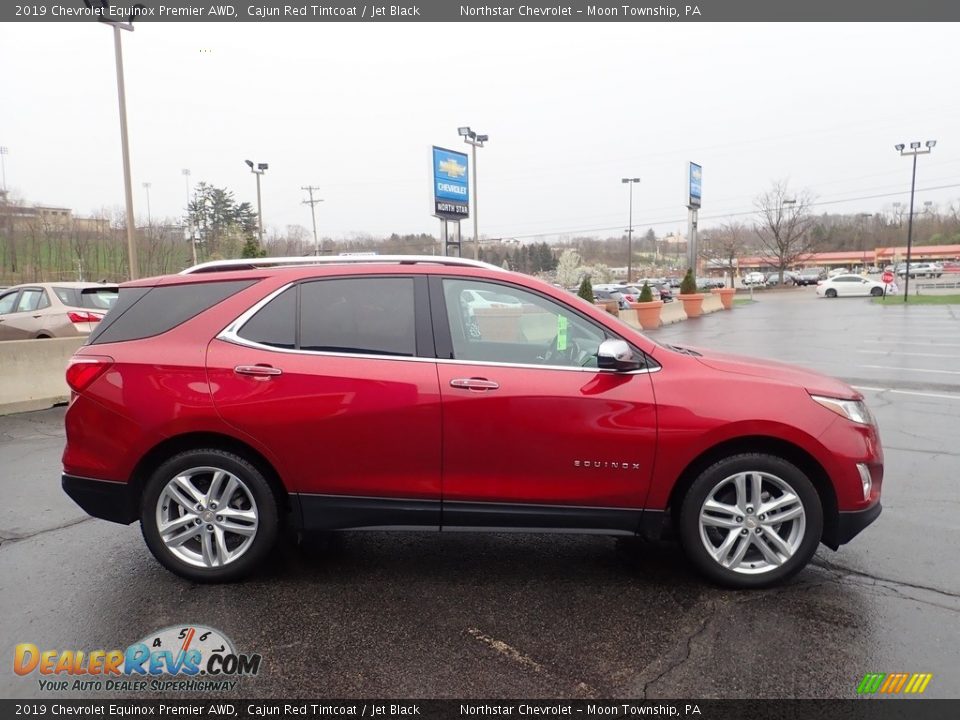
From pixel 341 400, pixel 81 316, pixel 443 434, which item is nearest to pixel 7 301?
pixel 81 316

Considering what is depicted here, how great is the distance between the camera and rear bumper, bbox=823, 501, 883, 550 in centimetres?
335

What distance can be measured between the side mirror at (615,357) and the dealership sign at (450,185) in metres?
20.4

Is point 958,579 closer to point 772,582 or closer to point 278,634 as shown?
point 772,582

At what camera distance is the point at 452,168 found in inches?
926

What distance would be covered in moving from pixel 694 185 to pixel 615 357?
38363 millimetres

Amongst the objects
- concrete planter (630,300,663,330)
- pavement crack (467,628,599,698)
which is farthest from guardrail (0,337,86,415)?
concrete planter (630,300,663,330)

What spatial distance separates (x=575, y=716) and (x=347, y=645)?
43.5 inches

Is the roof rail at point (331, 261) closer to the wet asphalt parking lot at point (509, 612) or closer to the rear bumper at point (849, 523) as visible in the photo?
the wet asphalt parking lot at point (509, 612)

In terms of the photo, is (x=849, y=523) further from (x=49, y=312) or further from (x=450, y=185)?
(x=450, y=185)

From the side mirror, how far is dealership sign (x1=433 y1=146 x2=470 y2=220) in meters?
20.4

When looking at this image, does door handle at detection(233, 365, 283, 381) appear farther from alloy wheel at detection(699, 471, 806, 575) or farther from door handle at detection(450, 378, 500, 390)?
alloy wheel at detection(699, 471, 806, 575)

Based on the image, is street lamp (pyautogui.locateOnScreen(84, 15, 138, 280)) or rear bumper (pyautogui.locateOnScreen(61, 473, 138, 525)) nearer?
rear bumper (pyautogui.locateOnScreen(61, 473, 138, 525))

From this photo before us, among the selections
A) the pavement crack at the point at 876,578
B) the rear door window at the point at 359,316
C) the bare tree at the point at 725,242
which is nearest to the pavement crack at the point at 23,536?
the rear door window at the point at 359,316

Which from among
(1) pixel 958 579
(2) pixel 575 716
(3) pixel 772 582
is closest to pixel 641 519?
(3) pixel 772 582
